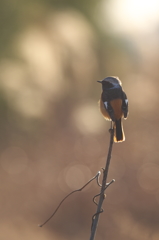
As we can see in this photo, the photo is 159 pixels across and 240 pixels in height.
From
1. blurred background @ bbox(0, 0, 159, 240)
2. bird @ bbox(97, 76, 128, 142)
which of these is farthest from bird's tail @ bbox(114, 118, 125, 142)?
blurred background @ bbox(0, 0, 159, 240)

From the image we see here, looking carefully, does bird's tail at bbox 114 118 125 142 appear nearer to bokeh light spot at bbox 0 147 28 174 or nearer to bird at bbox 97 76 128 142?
bird at bbox 97 76 128 142

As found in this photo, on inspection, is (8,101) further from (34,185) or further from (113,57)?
(113,57)

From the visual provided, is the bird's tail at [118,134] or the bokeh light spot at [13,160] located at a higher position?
the bird's tail at [118,134]

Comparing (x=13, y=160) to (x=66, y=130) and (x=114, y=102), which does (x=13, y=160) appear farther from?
(x=114, y=102)

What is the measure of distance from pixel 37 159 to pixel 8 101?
6.44 feet

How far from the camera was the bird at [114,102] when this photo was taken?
285 centimetres

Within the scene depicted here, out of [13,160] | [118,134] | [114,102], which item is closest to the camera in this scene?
[118,134]

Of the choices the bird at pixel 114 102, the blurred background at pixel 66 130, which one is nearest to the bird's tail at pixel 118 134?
the bird at pixel 114 102

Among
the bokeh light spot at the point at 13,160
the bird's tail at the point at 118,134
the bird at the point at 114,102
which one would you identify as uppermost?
the bird at the point at 114,102

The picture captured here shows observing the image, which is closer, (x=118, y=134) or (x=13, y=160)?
(x=118, y=134)

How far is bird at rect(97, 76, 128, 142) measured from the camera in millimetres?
2852

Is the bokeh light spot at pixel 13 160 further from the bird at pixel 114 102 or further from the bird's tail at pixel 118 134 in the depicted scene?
the bird's tail at pixel 118 134

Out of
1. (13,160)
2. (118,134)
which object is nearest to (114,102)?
(118,134)

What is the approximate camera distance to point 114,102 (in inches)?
116
